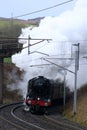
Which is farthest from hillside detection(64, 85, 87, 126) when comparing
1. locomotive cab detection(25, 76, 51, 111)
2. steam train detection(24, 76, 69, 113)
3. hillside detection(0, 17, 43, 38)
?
hillside detection(0, 17, 43, 38)

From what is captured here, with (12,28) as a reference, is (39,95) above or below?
below

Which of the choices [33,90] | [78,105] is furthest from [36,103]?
[78,105]

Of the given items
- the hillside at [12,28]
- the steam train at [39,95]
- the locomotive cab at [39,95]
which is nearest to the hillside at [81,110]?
the steam train at [39,95]

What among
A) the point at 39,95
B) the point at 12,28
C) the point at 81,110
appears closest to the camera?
the point at 81,110

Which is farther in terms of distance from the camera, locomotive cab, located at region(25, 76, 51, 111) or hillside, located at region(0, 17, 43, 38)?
hillside, located at region(0, 17, 43, 38)

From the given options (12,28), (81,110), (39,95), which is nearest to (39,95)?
(39,95)

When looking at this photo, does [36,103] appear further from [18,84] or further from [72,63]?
[18,84]

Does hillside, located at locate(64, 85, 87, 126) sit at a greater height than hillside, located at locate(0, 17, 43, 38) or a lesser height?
lesser

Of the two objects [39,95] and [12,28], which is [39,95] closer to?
[39,95]

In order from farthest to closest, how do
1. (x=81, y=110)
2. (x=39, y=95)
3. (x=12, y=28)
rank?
(x=12, y=28)
(x=39, y=95)
(x=81, y=110)

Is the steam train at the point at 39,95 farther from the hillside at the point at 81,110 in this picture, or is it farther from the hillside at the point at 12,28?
the hillside at the point at 12,28

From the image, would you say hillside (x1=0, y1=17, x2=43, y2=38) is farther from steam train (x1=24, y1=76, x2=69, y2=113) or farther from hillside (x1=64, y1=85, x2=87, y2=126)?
steam train (x1=24, y1=76, x2=69, y2=113)

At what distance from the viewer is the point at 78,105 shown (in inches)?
1805

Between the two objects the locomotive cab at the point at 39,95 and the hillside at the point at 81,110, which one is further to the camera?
the locomotive cab at the point at 39,95
